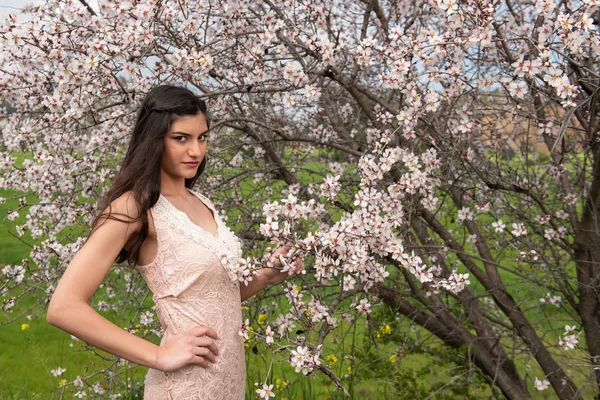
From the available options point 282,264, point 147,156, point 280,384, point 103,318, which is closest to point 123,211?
point 147,156

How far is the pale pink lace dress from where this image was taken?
6.26 feet

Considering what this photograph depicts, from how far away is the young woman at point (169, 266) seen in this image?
1.76 metres

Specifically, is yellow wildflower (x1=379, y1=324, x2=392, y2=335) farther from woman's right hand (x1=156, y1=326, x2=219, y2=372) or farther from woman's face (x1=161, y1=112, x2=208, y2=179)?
woman's face (x1=161, y1=112, x2=208, y2=179)

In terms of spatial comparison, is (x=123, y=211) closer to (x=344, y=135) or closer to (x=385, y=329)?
(x=385, y=329)

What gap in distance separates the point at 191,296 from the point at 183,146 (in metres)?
0.48

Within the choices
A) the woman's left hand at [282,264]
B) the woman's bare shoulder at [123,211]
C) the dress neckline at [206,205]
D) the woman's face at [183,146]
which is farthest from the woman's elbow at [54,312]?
the woman's left hand at [282,264]

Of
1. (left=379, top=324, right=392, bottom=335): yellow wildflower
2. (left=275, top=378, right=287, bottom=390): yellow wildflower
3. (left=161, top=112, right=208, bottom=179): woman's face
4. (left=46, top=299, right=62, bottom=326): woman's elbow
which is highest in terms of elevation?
(left=161, top=112, right=208, bottom=179): woman's face

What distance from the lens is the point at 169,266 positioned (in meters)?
1.93

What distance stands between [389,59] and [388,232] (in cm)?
89


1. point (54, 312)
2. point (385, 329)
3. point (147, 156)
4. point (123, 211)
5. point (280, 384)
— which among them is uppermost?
point (147, 156)

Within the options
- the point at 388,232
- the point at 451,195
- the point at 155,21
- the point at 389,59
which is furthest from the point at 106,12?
the point at 451,195

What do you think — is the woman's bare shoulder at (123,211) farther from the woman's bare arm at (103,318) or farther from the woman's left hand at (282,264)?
the woman's left hand at (282,264)

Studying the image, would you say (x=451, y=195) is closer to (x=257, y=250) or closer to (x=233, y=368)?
(x=257, y=250)

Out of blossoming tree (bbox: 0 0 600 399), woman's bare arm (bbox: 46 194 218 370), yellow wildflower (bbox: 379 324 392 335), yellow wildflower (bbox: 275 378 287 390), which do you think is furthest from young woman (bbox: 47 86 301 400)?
yellow wildflower (bbox: 275 378 287 390)
